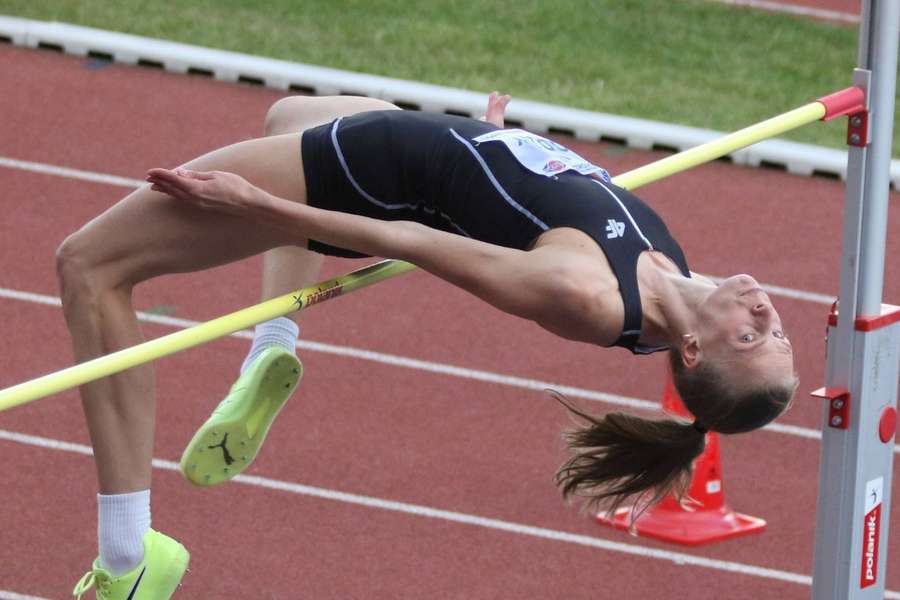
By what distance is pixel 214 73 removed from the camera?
920 centimetres

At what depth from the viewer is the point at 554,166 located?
12.6 feet

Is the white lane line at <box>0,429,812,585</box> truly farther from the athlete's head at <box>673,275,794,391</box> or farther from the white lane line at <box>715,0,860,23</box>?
the white lane line at <box>715,0,860,23</box>

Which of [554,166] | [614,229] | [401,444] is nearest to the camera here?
[614,229]

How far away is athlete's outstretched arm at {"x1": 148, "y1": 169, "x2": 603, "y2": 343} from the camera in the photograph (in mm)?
3527

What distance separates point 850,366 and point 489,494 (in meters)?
1.69

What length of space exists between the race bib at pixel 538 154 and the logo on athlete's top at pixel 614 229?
18 centimetres

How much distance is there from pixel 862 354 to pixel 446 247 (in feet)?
4.30

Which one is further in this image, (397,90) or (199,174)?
(397,90)

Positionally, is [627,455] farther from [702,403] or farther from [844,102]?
[844,102]

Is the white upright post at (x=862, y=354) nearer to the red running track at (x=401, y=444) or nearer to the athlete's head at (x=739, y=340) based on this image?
the athlete's head at (x=739, y=340)

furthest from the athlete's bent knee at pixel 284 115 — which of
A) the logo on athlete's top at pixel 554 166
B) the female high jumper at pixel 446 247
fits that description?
the logo on athlete's top at pixel 554 166

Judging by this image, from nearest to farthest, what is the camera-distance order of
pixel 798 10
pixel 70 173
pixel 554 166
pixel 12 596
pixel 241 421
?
pixel 554 166 < pixel 241 421 < pixel 12 596 < pixel 70 173 < pixel 798 10

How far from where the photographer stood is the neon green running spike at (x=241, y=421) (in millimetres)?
4273

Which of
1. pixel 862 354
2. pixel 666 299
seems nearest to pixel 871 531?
pixel 862 354
